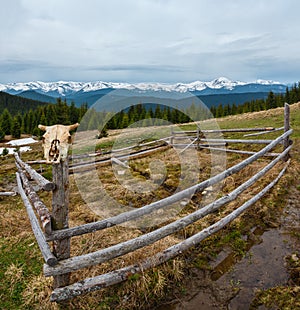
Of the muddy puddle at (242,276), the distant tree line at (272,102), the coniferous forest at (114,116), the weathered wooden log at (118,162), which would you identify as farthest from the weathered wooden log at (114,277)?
the distant tree line at (272,102)

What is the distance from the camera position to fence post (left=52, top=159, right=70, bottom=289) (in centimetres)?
313

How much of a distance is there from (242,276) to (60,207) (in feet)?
9.49

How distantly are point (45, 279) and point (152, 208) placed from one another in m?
1.95

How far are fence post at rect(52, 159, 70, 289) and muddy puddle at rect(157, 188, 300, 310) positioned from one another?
58.1 inches

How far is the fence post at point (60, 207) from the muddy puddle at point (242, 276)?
4.84 ft

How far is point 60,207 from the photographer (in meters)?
3.21

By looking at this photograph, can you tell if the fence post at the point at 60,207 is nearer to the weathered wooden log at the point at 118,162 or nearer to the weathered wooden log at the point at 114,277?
the weathered wooden log at the point at 114,277

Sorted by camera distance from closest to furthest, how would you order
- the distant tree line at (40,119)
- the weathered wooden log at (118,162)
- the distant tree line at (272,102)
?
the weathered wooden log at (118,162) < the distant tree line at (40,119) < the distant tree line at (272,102)

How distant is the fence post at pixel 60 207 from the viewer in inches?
123

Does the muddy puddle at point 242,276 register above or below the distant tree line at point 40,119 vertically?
below

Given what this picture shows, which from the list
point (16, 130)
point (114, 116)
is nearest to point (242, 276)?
point (114, 116)

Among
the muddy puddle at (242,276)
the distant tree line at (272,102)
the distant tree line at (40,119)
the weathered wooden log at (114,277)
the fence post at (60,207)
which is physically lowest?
the muddy puddle at (242,276)

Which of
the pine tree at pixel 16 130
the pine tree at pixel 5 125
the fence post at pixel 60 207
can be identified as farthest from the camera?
the pine tree at pixel 5 125

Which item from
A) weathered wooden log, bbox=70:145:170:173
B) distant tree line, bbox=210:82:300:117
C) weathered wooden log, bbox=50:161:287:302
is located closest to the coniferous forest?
distant tree line, bbox=210:82:300:117
